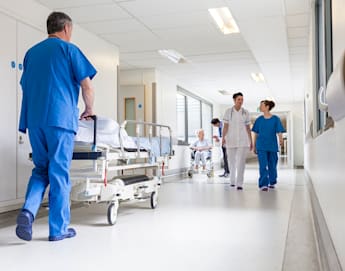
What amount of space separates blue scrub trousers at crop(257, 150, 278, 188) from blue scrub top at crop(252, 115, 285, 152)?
0.12 metres

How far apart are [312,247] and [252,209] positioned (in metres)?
1.60

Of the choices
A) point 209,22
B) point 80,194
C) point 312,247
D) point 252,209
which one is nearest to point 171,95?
point 209,22

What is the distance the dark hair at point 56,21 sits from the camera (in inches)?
117

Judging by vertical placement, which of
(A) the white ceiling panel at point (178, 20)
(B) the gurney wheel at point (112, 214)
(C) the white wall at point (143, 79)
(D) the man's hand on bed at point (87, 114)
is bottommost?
(B) the gurney wheel at point (112, 214)

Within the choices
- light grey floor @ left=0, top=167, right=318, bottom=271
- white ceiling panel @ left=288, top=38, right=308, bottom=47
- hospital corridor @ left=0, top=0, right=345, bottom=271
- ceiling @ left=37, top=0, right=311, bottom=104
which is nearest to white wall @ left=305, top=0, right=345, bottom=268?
hospital corridor @ left=0, top=0, right=345, bottom=271

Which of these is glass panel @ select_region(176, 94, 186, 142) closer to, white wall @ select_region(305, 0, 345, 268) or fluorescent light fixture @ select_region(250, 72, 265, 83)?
fluorescent light fixture @ select_region(250, 72, 265, 83)

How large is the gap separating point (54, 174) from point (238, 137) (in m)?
3.84

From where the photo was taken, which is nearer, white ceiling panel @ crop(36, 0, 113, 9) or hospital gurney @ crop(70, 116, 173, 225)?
hospital gurney @ crop(70, 116, 173, 225)

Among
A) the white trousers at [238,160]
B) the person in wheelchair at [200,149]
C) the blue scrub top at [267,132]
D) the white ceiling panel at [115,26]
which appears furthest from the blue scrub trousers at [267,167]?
the person in wheelchair at [200,149]

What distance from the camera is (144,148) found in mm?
4199

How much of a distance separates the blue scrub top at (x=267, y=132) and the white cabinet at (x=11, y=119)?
3467mm

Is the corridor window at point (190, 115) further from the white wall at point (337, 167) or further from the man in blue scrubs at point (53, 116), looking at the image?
the white wall at point (337, 167)

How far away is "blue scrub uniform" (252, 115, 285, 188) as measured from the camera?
6027 millimetres

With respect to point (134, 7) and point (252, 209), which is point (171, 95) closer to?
point (134, 7)
